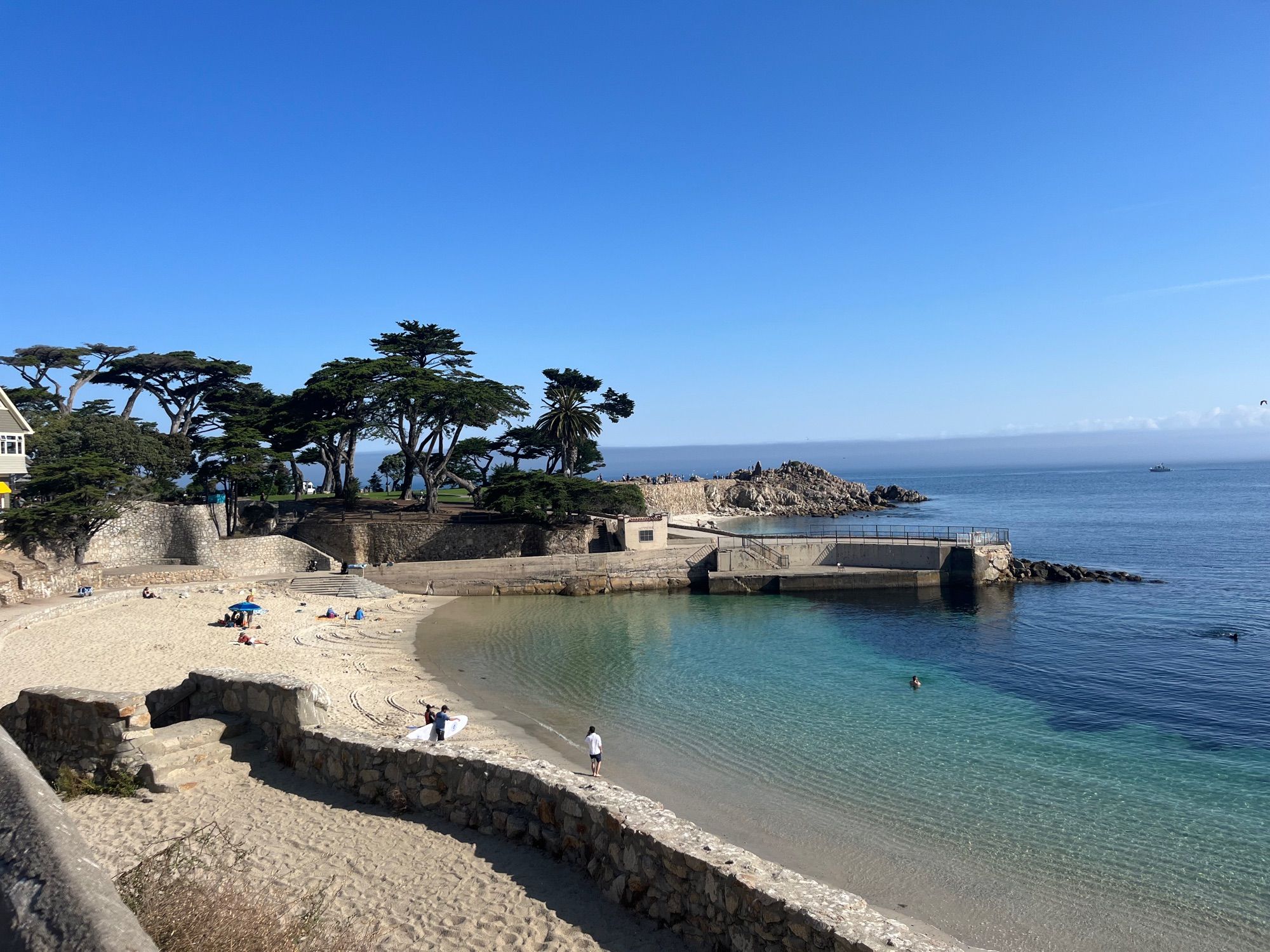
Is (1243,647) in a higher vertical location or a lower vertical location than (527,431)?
lower

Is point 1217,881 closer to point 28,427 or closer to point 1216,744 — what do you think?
point 1216,744

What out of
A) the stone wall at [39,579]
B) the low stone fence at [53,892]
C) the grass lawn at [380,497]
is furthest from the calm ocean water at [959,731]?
the grass lawn at [380,497]

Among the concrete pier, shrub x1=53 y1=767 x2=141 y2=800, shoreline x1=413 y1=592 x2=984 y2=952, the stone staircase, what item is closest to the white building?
the stone staircase

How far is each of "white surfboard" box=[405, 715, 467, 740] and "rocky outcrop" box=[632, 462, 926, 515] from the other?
176ft

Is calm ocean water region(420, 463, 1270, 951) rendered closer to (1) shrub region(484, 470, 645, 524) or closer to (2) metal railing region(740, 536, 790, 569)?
(2) metal railing region(740, 536, 790, 569)

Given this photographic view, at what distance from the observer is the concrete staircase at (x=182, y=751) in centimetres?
869

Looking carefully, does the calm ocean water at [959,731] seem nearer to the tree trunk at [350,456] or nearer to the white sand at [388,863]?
the white sand at [388,863]

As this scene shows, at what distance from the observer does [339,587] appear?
32625 millimetres

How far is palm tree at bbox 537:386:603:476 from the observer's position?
169 feet

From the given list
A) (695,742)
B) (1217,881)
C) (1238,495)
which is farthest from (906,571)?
(1238,495)

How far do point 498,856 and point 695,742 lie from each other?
9.95 m

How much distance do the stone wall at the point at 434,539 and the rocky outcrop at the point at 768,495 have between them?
96.5 feet

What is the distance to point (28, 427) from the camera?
32.0 meters

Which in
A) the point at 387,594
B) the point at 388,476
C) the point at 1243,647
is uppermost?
the point at 388,476
